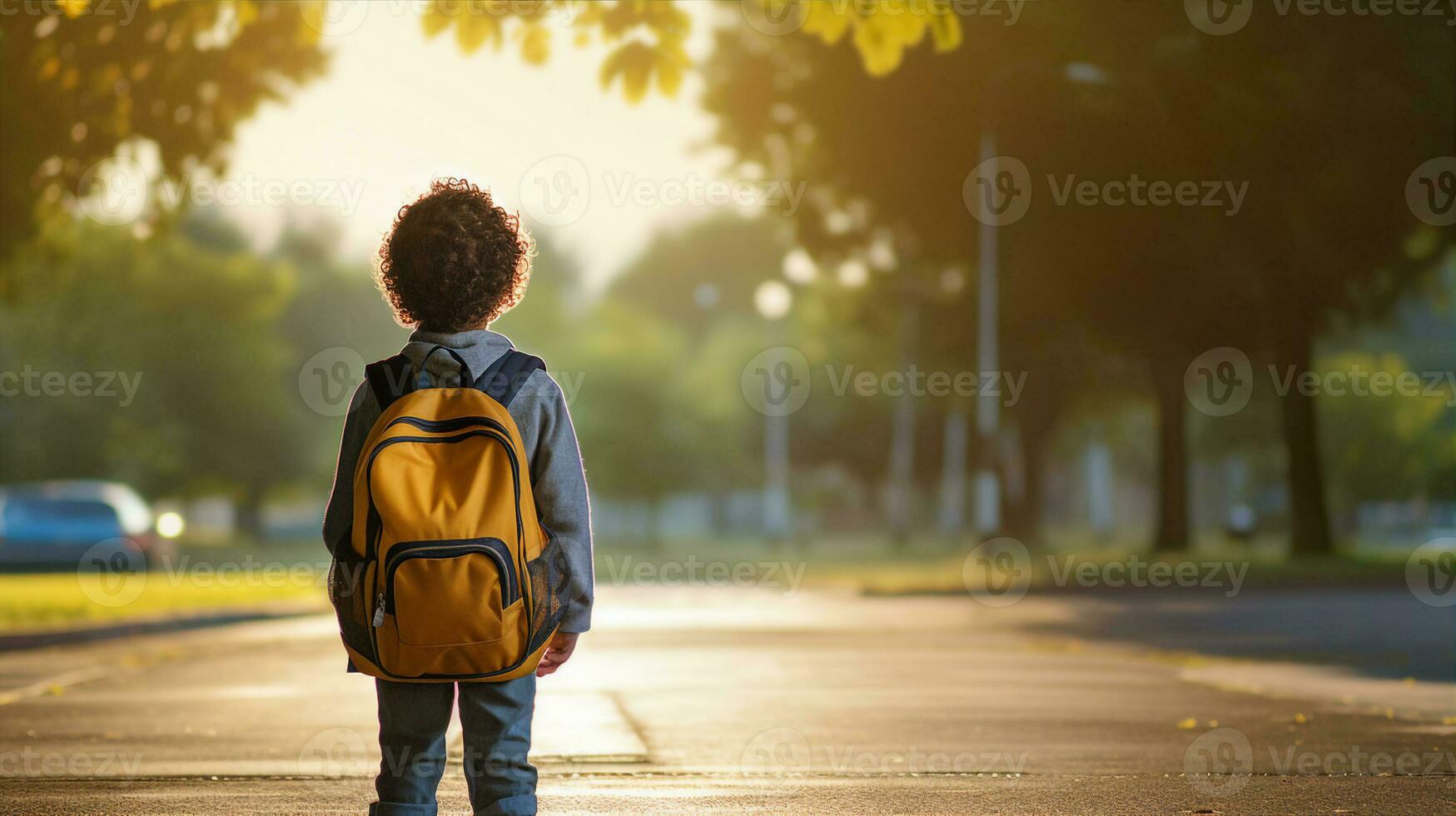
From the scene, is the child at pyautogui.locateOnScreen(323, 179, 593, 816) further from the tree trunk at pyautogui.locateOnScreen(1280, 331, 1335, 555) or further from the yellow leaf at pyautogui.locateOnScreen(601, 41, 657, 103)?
the tree trunk at pyautogui.locateOnScreen(1280, 331, 1335, 555)

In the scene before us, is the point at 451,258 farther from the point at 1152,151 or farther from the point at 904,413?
the point at 904,413

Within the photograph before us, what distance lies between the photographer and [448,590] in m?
4.01

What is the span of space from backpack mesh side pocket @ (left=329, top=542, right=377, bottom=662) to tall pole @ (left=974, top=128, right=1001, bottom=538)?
2482cm

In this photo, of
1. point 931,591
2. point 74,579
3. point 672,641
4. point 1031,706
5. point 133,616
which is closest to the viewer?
point 1031,706

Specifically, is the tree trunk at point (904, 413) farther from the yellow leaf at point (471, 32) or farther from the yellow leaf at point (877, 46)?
the yellow leaf at point (877, 46)

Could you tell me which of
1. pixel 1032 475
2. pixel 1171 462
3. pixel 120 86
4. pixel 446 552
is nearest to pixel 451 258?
pixel 446 552

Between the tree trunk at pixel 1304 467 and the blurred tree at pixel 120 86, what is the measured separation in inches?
846

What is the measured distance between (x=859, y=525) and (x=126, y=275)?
140ft

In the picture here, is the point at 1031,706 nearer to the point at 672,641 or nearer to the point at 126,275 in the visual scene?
the point at 672,641

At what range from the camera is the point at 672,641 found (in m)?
15.6

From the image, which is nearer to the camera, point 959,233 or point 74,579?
point 74,579

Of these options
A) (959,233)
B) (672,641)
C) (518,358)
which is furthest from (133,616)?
(959,233)

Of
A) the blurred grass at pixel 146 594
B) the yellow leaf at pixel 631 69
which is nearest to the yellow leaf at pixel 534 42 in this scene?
the yellow leaf at pixel 631 69

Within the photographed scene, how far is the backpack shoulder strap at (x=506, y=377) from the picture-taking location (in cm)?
428
